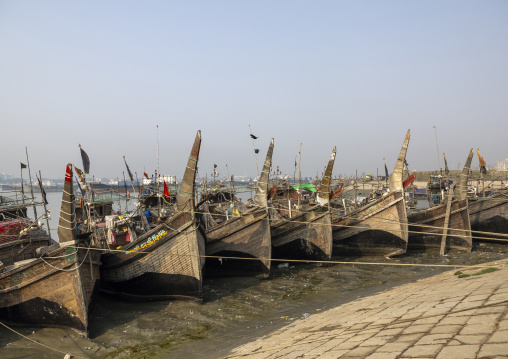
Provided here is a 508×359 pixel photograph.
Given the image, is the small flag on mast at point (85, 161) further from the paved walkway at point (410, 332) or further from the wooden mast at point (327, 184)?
the wooden mast at point (327, 184)

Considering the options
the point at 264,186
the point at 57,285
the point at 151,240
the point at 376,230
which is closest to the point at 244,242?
the point at 264,186

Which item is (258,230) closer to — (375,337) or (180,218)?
(180,218)

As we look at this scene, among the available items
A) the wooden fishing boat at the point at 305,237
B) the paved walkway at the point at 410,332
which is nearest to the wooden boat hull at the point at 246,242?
the wooden fishing boat at the point at 305,237

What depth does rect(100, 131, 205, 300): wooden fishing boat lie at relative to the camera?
38.4ft

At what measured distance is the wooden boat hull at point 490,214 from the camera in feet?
70.6

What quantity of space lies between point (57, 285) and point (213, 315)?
4.37 m

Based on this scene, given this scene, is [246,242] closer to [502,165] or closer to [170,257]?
[170,257]

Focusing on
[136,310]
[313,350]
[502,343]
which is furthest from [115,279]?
[502,343]

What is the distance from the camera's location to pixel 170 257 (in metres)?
11.9

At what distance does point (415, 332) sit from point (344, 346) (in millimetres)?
1095

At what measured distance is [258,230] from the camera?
1489 cm

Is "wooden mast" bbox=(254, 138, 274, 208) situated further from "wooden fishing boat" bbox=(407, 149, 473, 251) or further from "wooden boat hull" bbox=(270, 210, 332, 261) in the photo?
"wooden fishing boat" bbox=(407, 149, 473, 251)

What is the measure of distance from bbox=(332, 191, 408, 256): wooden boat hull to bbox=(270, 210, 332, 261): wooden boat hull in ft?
4.95

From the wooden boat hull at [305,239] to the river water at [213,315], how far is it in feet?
3.20
